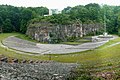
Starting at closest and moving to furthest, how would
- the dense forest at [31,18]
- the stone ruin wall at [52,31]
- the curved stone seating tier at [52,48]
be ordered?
the curved stone seating tier at [52,48] < the stone ruin wall at [52,31] < the dense forest at [31,18]

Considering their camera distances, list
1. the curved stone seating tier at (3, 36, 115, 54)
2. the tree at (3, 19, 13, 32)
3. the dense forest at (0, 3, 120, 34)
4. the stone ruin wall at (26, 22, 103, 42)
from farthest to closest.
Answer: the dense forest at (0, 3, 120, 34), the tree at (3, 19, 13, 32), the stone ruin wall at (26, 22, 103, 42), the curved stone seating tier at (3, 36, 115, 54)

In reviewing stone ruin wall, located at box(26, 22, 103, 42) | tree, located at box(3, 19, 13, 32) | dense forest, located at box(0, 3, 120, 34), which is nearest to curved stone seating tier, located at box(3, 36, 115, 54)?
stone ruin wall, located at box(26, 22, 103, 42)

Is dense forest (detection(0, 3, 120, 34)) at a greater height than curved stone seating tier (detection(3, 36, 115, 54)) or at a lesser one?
greater

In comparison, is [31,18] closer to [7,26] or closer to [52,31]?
[7,26]

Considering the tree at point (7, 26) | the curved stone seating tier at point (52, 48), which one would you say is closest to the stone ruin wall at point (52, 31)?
the tree at point (7, 26)

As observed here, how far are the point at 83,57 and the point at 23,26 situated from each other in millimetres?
57894

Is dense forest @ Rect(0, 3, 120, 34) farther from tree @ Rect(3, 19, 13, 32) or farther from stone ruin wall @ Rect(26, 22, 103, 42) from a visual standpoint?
stone ruin wall @ Rect(26, 22, 103, 42)

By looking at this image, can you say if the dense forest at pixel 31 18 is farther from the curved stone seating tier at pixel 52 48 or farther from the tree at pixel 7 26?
the curved stone seating tier at pixel 52 48

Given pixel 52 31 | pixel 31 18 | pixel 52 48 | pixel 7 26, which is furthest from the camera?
pixel 31 18

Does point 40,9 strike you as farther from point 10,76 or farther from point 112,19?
point 10,76

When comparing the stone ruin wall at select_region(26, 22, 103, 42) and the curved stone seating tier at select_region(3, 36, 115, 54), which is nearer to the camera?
the curved stone seating tier at select_region(3, 36, 115, 54)

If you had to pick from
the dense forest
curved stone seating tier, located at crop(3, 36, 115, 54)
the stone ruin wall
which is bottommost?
curved stone seating tier, located at crop(3, 36, 115, 54)

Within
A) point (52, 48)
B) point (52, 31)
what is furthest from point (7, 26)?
point (52, 48)

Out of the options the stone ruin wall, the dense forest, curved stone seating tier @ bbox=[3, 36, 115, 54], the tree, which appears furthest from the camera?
the dense forest
